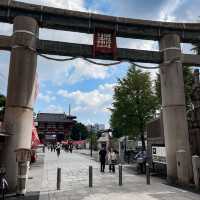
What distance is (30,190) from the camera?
12.1 meters

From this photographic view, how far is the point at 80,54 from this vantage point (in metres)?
13.8

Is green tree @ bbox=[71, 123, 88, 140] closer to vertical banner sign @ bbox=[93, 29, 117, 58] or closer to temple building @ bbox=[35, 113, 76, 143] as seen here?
temple building @ bbox=[35, 113, 76, 143]

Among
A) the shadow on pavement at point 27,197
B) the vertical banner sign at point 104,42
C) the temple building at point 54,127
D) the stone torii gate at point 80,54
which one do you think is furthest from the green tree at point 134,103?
the temple building at point 54,127

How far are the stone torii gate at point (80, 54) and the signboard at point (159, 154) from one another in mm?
2030

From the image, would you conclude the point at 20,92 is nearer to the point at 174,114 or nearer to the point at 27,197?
the point at 27,197

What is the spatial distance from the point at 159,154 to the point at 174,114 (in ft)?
13.1

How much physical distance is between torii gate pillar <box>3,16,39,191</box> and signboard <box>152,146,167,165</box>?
340 inches

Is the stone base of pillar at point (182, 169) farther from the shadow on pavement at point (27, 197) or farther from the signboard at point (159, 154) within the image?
the shadow on pavement at point (27, 197)

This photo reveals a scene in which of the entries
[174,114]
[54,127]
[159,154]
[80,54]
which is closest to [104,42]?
[80,54]

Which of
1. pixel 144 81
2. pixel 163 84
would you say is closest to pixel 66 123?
pixel 144 81

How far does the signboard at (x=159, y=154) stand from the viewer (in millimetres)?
16031

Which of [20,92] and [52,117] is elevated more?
[52,117]

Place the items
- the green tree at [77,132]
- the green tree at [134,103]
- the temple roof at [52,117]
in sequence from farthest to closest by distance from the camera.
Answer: the green tree at [77,132], the temple roof at [52,117], the green tree at [134,103]

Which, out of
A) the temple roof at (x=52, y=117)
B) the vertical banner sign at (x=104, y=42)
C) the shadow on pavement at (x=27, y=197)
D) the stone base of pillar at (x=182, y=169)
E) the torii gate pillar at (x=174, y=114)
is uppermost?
the temple roof at (x=52, y=117)
